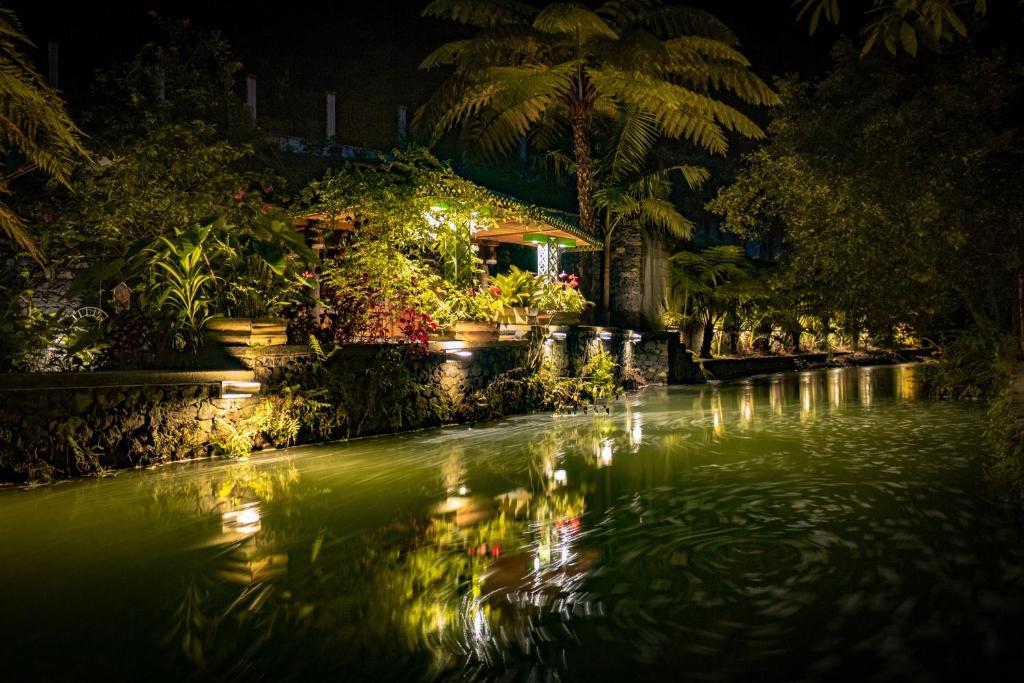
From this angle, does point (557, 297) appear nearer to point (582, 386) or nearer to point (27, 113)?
point (582, 386)

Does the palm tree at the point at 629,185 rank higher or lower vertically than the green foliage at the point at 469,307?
higher

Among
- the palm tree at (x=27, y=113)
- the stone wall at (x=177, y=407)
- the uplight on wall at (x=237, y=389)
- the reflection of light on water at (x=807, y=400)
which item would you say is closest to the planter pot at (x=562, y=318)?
the stone wall at (x=177, y=407)

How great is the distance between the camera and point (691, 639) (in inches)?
120

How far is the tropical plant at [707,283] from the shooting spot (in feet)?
65.8

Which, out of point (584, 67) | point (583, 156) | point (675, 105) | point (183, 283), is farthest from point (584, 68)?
point (183, 283)

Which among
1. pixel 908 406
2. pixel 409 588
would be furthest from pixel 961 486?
pixel 908 406

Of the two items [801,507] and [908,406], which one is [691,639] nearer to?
[801,507]

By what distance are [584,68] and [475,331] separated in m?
7.14

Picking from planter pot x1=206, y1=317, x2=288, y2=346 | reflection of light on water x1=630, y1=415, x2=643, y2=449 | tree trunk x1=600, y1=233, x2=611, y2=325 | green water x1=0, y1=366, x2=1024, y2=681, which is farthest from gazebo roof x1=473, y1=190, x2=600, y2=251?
green water x1=0, y1=366, x2=1024, y2=681

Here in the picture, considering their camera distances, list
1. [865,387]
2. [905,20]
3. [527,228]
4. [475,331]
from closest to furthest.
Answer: [905,20]
[475,331]
[527,228]
[865,387]

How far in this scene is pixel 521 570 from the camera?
399 cm

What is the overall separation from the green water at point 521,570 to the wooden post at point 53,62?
1337 centimetres

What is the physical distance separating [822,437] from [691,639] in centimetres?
632

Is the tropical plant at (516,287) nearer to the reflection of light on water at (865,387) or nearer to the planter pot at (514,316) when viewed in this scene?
the planter pot at (514,316)
